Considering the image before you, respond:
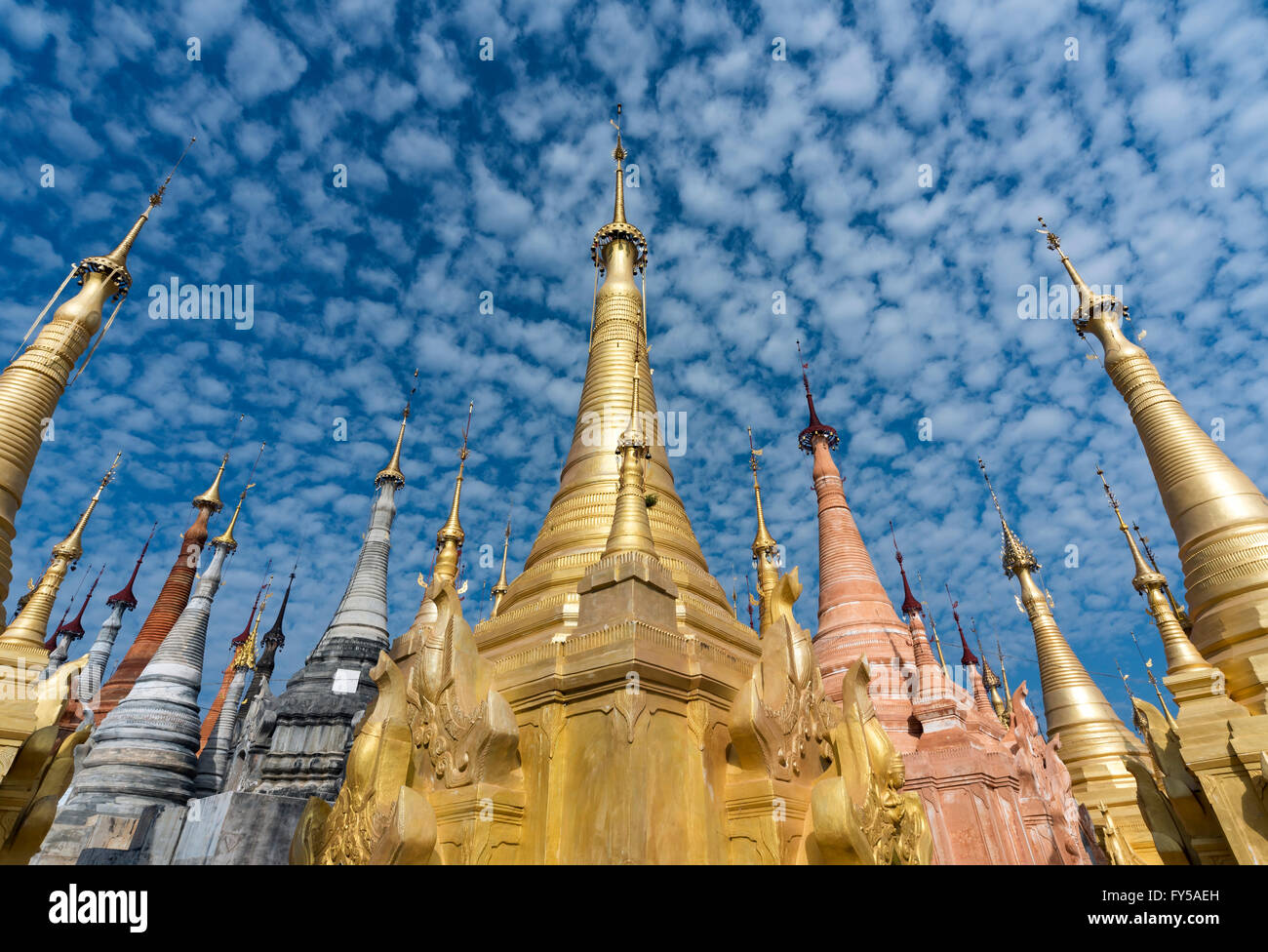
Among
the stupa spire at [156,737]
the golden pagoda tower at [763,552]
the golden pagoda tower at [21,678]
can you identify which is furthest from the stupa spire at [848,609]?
the stupa spire at [156,737]

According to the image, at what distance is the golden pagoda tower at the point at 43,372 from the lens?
36.2ft

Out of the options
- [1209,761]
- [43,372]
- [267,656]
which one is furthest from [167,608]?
[1209,761]

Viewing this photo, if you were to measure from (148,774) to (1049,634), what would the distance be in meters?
32.1

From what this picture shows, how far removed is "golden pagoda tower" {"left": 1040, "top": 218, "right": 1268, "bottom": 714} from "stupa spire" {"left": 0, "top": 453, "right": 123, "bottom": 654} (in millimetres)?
19727

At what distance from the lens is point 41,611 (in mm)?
14500

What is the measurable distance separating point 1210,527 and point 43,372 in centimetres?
2145

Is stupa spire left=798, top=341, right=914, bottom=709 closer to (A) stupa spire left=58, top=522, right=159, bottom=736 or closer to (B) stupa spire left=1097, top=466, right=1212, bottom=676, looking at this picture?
(B) stupa spire left=1097, top=466, right=1212, bottom=676

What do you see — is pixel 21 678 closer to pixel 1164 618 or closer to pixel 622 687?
pixel 622 687

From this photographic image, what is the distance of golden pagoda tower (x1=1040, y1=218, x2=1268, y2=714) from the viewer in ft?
36.3

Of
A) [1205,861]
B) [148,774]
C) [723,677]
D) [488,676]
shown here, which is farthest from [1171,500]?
[148,774]

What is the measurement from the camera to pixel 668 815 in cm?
727

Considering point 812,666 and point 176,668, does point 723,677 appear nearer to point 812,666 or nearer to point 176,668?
point 812,666

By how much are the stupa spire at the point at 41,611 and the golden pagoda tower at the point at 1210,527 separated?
1973cm
